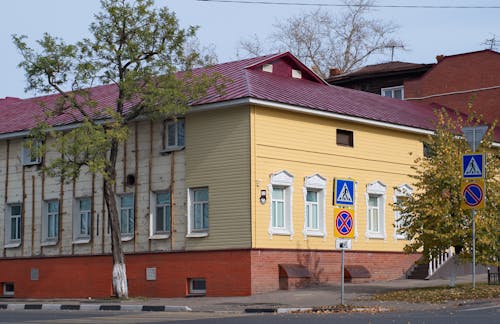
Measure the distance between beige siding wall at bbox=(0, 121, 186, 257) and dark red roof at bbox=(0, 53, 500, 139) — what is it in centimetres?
199

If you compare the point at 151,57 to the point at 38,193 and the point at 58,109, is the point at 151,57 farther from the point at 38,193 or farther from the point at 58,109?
the point at 38,193

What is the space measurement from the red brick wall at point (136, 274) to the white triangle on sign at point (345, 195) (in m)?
7.27

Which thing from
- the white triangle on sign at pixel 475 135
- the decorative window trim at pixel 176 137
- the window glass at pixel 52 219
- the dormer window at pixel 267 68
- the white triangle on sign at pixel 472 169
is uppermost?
the dormer window at pixel 267 68

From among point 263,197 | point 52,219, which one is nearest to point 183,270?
point 263,197

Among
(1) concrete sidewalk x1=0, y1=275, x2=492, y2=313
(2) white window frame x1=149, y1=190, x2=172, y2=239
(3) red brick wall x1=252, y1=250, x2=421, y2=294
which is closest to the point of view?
(1) concrete sidewalk x1=0, y1=275, x2=492, y2=313

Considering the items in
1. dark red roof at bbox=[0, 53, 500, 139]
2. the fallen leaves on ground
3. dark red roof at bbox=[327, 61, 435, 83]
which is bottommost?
the fallen leaves on ground

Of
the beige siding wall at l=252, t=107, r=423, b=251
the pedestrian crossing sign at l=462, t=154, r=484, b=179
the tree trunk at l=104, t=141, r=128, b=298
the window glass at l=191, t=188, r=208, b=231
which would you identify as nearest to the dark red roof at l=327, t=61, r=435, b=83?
the beige siding wall at l=252, t=107, r=423, b=251

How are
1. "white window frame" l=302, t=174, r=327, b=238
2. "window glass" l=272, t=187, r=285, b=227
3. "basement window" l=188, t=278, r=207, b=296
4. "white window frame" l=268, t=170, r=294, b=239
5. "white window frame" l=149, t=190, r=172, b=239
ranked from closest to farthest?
"white window frame" l=268, t=170, r=294, b=239, "window glass" l=272, t=187, r=285, b=227, "basement window" l=188, t=278, r=207, b=296, "white window frame" l=302, t=174, r=327, b=238, "white window frame" l=149, t=190, r=172, b=239

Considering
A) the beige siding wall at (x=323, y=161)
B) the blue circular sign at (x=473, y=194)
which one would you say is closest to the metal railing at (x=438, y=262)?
the beige siding wall at (x=323, y=161)

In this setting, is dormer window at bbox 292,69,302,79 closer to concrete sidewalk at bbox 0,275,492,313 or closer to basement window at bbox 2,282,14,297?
concrete sidewalk at bbox 0,275,492,313

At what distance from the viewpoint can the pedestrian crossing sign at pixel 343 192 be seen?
940 inches

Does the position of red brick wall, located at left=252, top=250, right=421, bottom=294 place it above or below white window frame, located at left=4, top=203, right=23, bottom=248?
below

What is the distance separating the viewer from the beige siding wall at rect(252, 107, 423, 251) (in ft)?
104

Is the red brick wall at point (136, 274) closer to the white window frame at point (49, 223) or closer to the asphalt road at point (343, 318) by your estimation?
the white window frame at point (49, 223)
